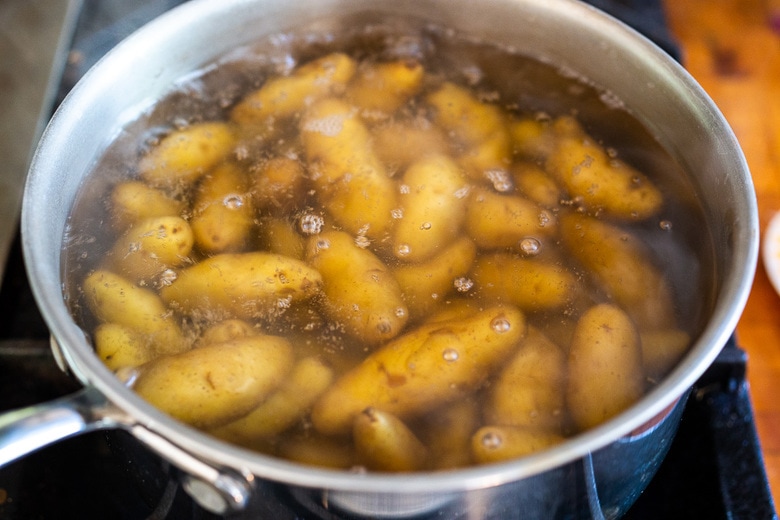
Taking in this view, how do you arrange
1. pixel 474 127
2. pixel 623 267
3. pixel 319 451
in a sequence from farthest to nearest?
pixel 474 127 → pixel 623 267 → pixel 319 451

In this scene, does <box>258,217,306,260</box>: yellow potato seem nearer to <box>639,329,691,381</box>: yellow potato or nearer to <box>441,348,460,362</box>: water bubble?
<box>441,348,460,362</box>: water bubble

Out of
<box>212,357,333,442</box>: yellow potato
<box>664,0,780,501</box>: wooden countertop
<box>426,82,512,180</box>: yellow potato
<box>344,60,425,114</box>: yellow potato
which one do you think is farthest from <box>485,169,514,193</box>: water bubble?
<box>664,0,780,501</box>: wooden countertop

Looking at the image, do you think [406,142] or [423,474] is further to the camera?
[406,142]

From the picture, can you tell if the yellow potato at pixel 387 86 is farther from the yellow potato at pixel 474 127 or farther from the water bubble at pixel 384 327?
the water bubble at pixel 384 327

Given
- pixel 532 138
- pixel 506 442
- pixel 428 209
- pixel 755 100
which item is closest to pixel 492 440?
pixel 506 442

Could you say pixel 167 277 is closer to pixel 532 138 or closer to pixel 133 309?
pixel 133 309
